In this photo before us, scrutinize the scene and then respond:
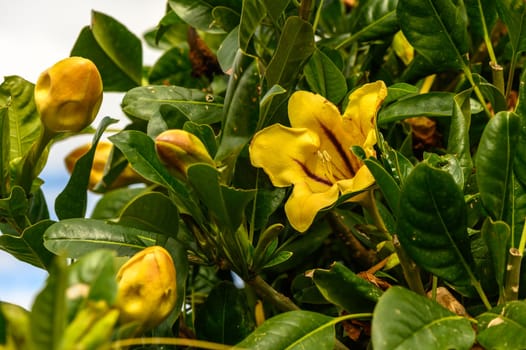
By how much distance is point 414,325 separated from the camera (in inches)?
28.6

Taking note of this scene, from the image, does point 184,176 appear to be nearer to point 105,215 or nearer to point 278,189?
point 278,189

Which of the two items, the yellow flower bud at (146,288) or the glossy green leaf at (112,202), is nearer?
the yellow flower bud at (146,288)

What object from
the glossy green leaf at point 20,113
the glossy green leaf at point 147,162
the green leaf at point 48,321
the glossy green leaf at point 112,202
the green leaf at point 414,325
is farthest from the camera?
the glossy green leaf at point 112,202

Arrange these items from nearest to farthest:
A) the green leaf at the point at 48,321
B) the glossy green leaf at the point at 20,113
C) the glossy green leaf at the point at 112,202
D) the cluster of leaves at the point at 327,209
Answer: the green leaf at the point at 48,321 < the cluster of leaves at the point at 327,209 < the glossy green leaf at the point at 20,113 < the glossy green leaf at the point at 112,202

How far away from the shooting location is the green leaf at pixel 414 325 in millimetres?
694

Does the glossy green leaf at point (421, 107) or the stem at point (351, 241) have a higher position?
the glossy green leaf at point (421, 107)

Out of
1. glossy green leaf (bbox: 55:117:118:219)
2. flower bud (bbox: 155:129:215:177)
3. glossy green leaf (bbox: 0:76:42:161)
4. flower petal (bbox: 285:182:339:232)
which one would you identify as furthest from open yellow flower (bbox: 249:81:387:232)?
glossy green leaf (bbox: 0:76:42:161)

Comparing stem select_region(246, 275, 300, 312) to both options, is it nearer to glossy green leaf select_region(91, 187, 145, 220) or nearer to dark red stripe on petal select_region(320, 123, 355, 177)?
dark red stripe on petal select_region(320, 123, 355, 177)

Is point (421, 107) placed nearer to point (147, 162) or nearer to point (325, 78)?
point (325, 78)

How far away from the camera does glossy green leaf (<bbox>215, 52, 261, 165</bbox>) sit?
883 millimetres

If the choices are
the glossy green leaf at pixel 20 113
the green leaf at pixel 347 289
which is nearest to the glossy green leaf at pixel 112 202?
the glossy green leaf at pixel 20 113

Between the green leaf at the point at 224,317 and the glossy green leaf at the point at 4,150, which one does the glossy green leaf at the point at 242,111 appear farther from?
the glossy green leaf at the point at 4,150

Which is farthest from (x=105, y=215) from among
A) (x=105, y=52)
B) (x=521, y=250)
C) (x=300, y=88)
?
(x=521, y=250)

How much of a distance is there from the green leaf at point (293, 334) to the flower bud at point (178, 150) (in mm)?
178
